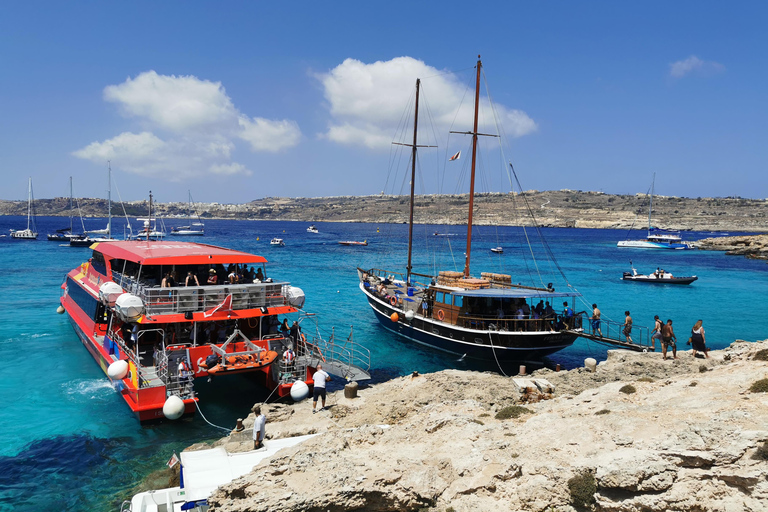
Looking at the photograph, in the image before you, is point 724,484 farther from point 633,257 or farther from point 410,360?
point 633,257

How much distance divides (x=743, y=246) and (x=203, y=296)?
113977 mm

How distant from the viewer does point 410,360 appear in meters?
25.2

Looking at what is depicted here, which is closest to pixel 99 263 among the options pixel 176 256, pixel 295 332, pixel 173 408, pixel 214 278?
pixel 176 256

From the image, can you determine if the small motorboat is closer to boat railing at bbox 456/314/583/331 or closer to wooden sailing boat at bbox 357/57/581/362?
wooden sailing boat at bbox 357/57/581/362

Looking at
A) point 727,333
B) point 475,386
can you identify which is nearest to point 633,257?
point 727,333

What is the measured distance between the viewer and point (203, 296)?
18.5m

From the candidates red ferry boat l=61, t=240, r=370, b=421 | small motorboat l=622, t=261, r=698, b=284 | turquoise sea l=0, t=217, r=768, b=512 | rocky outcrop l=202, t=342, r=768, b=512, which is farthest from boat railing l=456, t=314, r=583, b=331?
small motorboat l=622, t=261, r=698, b=284

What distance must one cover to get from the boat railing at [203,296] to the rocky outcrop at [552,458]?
5.94 meters

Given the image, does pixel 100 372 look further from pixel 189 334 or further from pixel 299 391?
pixel 299 391

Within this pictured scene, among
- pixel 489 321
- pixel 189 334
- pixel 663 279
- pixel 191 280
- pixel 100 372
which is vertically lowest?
pixel 100 372

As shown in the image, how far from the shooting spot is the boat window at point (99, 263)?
25203 millimetres

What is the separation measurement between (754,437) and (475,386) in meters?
9.31

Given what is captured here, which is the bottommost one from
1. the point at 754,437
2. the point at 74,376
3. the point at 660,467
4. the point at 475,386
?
the point at 74,376

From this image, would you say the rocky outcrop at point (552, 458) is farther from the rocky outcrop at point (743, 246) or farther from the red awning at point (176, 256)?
the rocky outcrop at point (743, 246)
